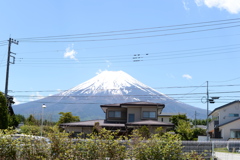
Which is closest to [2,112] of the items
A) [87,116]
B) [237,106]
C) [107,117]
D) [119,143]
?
[107,117]

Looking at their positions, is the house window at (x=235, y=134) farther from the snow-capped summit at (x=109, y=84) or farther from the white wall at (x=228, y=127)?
the snow-capped summit at (x=109, y=84)

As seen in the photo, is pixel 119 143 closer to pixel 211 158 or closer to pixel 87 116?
pixel 211 158

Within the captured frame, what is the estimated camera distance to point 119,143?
28.4 ft

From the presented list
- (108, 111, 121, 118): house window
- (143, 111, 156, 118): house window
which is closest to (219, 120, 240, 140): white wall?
(143, 111, 156, 118): house window

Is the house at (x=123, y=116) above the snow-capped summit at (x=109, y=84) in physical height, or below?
below

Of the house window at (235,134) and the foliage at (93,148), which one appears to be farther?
the house window at (235,134)

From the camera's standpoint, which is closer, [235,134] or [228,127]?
[235,134]

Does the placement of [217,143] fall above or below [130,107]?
below

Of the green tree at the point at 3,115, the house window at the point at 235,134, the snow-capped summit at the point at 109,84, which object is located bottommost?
the house window at the point at 235,134

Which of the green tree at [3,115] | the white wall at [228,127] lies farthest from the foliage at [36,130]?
the white wall at [228,127]

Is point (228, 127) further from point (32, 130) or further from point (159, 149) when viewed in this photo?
point (159, 149)

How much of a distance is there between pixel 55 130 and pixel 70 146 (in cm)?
60

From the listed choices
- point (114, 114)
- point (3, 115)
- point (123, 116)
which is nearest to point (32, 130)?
point (3, 115)

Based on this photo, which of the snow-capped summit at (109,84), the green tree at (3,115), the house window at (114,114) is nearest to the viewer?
the green tree at (3,115)
